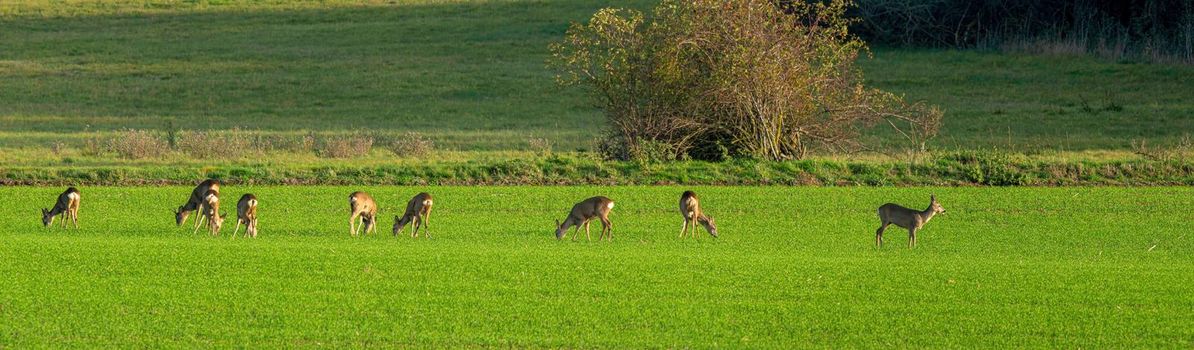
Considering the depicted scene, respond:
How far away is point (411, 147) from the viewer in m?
41.3

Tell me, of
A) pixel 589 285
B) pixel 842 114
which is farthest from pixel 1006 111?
pixel 589 285

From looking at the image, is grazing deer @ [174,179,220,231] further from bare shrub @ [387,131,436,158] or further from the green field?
bare shrub @ [387,131,436,158]

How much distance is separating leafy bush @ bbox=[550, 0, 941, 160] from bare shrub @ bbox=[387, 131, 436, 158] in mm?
6820

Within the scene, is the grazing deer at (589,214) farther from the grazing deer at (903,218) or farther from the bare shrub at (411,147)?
the bare shrub at (411,147)

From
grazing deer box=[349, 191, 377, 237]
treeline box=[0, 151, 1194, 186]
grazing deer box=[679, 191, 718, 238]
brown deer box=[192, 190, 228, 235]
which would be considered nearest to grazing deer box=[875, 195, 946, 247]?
grazing deer box=[679, 191, 718, 238]

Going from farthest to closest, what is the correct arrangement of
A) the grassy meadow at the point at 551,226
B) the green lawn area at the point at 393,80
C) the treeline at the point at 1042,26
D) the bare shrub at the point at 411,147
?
1. the treeline at the point at 1042,26
2. the green lawn area at the point at 393,80
3. the bare shrub at the point at 411,147
4. the grassy meadow at the point at 551,226

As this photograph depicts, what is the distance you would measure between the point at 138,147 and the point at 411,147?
738 centimetres

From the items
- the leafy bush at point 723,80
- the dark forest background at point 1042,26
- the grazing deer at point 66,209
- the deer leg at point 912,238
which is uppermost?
the dark forest background at point 1042,26

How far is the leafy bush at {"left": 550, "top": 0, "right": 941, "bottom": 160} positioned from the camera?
3353cm

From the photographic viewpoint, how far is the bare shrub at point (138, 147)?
128 feet

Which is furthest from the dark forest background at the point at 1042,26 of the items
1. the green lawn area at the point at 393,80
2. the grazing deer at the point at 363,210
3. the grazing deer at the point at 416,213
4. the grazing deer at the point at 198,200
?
the grazing deer at the point at 198,200

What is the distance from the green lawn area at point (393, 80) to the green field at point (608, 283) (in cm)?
1993

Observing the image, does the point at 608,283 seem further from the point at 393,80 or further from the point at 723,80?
the point at 393,80

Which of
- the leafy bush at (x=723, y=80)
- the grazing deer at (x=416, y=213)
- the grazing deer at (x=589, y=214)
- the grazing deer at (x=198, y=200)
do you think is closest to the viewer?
the grazing deer at (x=589, y=214)
